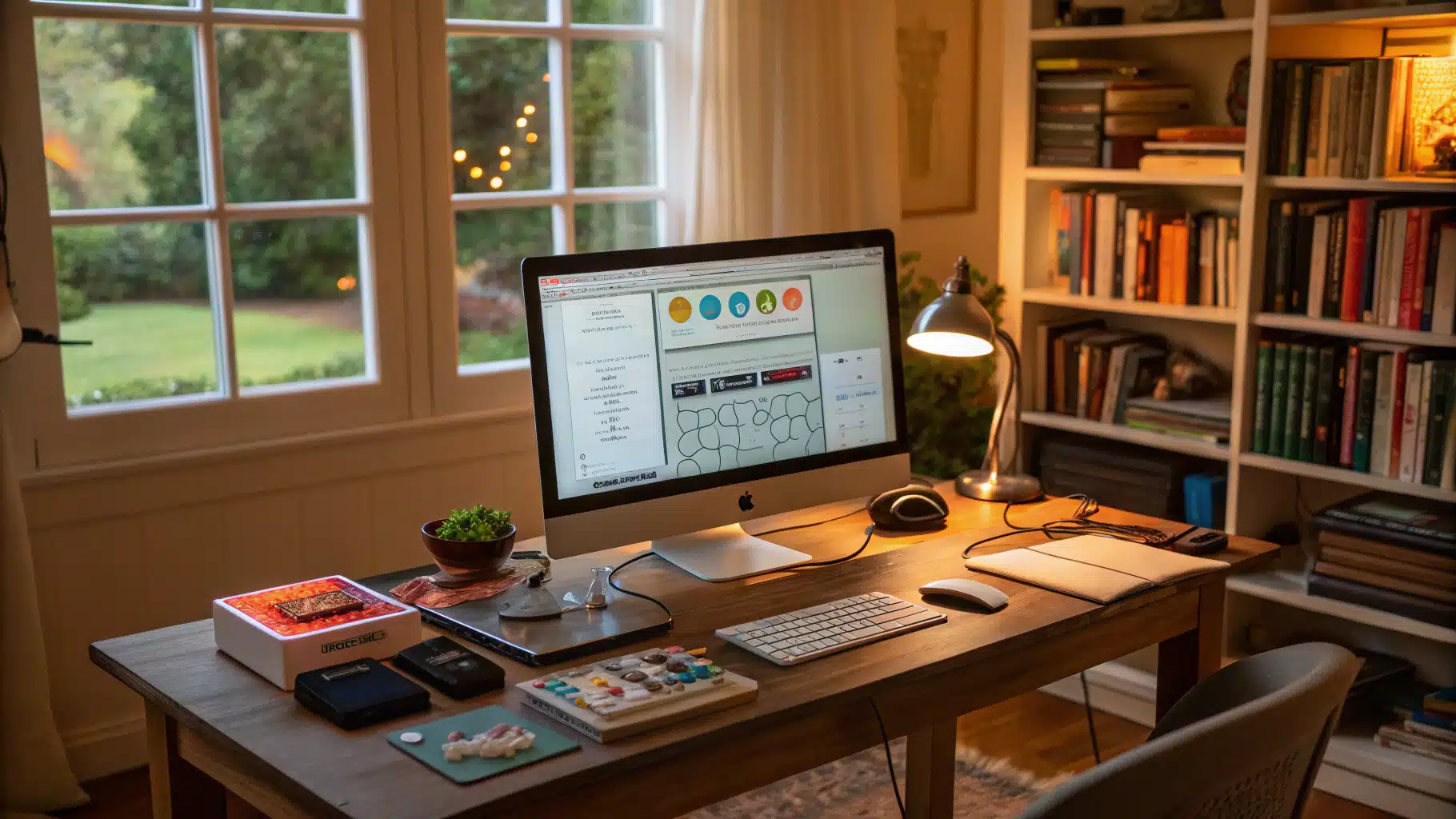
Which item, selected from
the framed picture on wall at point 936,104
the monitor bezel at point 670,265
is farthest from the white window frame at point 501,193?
the monitor bezel at point 670,265

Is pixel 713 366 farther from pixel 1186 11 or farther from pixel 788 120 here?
pixel 1186 11

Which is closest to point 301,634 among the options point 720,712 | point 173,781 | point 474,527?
point 173,781

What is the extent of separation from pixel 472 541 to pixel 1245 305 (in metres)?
1.93

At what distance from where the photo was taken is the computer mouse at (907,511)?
230 cm

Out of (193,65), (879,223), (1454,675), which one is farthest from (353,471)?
(1454,675)

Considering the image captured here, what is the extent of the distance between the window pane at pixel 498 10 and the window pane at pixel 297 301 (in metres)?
Result: 0.55

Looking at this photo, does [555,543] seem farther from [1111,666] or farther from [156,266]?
[1111,666]

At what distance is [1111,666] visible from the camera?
3414mm

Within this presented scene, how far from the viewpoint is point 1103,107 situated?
331cm

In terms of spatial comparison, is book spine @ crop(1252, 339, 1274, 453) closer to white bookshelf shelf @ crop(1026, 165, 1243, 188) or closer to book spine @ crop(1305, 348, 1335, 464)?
book spine @ crop(1305, 348, 1335, 464)

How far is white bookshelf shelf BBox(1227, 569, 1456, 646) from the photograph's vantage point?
2852 mm

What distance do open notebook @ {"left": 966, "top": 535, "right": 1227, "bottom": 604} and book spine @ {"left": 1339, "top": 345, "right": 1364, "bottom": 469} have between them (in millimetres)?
1006

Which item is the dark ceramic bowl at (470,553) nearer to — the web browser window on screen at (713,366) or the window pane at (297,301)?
the web browser window on screen at (713,366)

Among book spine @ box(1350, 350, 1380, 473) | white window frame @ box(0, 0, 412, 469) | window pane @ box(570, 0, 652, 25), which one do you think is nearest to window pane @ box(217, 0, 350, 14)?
white window frame @ box(0, 0, 412, 469)
